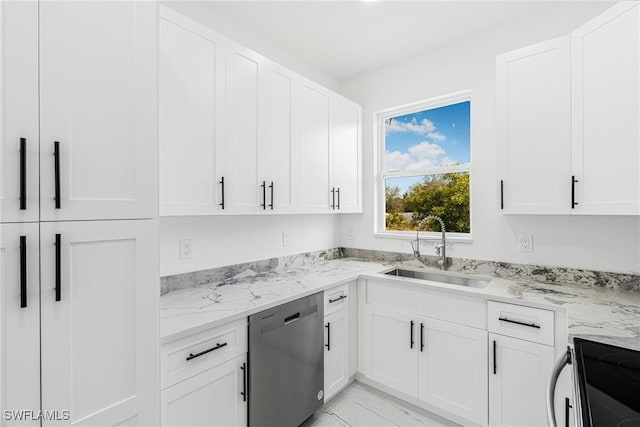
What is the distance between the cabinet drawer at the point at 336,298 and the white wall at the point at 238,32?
1.95 meters

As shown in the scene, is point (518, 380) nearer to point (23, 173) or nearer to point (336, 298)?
point (336, 298)

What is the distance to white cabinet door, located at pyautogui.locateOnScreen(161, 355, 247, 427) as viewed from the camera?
127 cm

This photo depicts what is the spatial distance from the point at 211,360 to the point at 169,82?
1.36 metres

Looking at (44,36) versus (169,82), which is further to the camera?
(169,82)

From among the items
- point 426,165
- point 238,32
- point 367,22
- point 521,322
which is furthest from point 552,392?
point 238,32

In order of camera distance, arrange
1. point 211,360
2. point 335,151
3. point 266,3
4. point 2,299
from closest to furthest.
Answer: point 2,299 < point 211,360 < point 266,3 < point 335,151

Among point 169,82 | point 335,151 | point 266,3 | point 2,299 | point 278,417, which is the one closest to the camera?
point 2,299

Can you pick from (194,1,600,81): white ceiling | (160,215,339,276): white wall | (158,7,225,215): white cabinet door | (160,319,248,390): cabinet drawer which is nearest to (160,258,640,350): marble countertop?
(160,319,248,390): cabinet drawer

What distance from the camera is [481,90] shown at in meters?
2.39

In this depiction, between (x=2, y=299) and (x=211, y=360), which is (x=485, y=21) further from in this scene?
(x=2, y=299)

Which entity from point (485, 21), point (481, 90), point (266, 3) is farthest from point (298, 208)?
point (485, 21)

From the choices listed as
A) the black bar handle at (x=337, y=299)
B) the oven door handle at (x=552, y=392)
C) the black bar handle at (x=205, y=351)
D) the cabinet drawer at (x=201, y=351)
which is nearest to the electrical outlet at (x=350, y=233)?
the black bar handle at (x=337, y=299)

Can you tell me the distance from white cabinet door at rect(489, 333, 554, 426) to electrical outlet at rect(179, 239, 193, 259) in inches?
75.5

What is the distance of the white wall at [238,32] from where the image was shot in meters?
1.99
